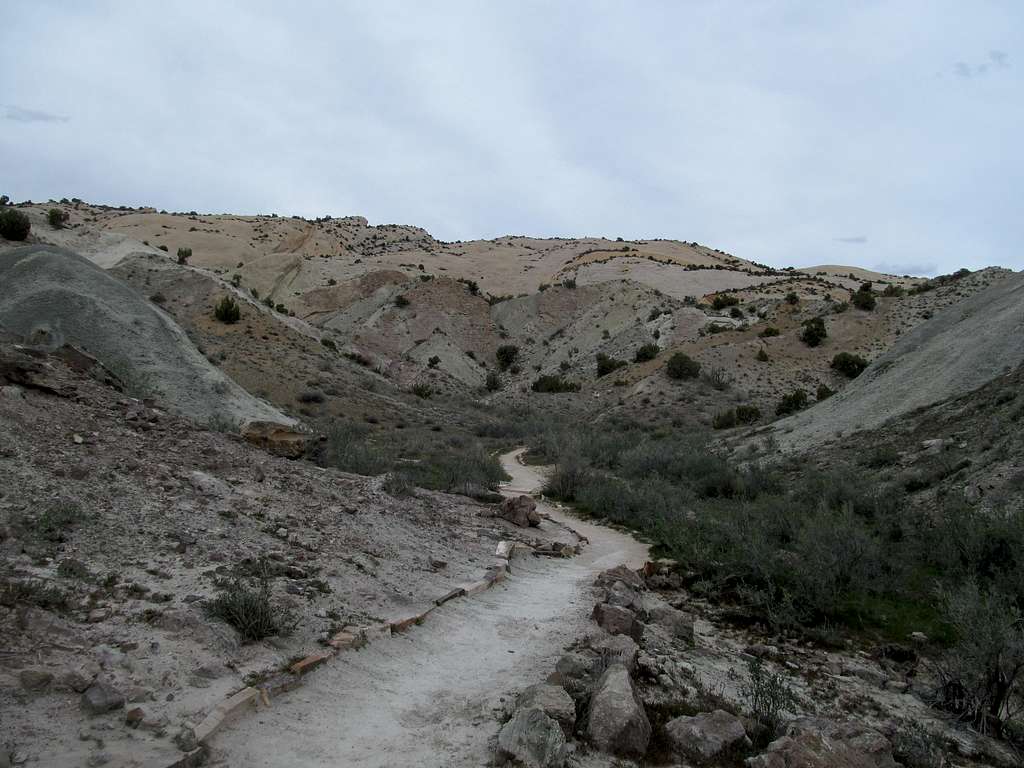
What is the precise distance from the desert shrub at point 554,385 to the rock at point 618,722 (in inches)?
1569

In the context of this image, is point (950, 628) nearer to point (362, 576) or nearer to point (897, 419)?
point (362, 576)

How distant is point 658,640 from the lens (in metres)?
6.64

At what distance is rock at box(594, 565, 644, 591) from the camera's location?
28.3 ft

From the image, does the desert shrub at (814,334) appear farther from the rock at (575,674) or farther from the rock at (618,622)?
the rock at (575,674)

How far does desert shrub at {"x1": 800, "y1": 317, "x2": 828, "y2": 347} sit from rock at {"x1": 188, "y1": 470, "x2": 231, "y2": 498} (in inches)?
1454

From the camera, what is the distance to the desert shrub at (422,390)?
41.2 m

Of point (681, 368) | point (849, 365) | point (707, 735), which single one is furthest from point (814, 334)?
point (707, 735)

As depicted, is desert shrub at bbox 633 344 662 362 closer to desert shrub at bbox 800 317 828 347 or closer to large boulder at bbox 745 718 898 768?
desert shrub at bbox 800 317 828 347

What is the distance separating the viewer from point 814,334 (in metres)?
38.1

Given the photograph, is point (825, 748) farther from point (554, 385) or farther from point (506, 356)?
point (506, 356)

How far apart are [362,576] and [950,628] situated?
21.8 feet

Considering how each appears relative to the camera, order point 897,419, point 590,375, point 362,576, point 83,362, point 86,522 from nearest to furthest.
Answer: point 86,522 < point 362,576 < point 83,362 < point 897,419 < point 590,375

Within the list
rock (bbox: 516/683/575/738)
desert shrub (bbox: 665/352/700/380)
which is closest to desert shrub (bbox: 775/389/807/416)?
desert shrub (bbox: 665/352/700/380)

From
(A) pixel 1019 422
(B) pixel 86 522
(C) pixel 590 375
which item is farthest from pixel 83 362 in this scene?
(C) pixel 590 375
